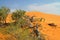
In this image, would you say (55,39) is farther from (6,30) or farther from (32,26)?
(6,30)

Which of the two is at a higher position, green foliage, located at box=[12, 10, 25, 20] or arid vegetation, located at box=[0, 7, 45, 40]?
green foliage, located at box=[12, 10, 25, 20]

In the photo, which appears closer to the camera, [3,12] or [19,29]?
[19,29]

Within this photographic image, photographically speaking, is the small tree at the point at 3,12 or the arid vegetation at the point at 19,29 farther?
the small tree at the point at 3,12

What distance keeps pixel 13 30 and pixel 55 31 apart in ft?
19.2

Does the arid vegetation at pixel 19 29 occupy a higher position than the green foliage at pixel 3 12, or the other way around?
the green foliage at pixel 3 12

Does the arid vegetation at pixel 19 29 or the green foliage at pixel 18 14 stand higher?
the green foliage at pixel 18 14

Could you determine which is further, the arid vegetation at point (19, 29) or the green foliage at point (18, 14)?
the green foliage at point (18, 14)

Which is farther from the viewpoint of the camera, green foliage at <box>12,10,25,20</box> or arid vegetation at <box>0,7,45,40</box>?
green foliage at <box>12,10,25,20</box>

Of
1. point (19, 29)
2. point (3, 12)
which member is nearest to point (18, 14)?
point (3, 12)

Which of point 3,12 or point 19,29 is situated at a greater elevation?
Answer: point 3,12

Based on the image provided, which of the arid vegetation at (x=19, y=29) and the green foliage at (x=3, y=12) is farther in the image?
the green foliage at (x=3, y=12)

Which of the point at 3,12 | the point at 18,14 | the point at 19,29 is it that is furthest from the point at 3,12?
the point at 19,29

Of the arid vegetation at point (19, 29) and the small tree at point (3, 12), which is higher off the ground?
the small tree at point (3, 12)

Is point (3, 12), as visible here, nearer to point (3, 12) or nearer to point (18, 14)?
point (3, 12)
